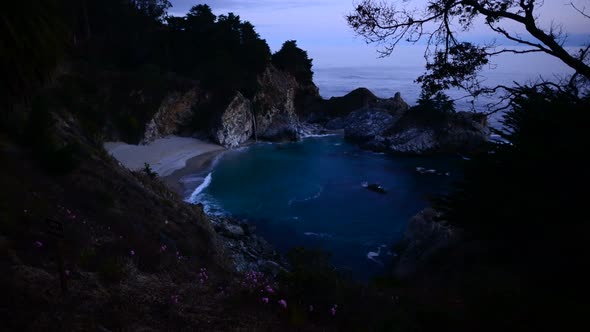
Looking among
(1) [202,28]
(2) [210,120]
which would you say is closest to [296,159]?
(2) [210,120]

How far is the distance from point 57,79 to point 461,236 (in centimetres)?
3119

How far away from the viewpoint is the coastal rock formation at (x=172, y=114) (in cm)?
3781

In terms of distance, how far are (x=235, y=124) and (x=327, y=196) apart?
20.2m

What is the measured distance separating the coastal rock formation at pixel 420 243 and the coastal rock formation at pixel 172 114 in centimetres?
2675

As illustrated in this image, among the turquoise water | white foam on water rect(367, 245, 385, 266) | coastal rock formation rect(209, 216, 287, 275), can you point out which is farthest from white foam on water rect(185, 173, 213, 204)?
white foam on water rect(367, 245, 385, 266)

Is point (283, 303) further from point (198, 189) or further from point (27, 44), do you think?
point (198, 189)

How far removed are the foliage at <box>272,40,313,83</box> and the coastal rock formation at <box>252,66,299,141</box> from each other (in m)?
2.86

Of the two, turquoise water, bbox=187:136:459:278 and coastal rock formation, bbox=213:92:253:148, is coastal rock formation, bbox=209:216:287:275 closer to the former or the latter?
turquoise water, bbox=187:136:459:278

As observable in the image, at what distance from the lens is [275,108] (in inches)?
2026

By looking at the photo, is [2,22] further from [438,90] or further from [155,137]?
[155,137]

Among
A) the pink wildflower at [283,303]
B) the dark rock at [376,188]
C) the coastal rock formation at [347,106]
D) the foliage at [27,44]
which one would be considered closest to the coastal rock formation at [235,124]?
the coastal rock formation at [347,106]

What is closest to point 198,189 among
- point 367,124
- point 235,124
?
point 235,124

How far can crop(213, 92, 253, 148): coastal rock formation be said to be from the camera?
42.2 metres

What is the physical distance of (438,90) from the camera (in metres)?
6.75
